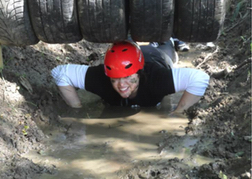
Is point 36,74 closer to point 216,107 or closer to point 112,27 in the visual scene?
point 112,27

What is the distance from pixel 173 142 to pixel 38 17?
186cm

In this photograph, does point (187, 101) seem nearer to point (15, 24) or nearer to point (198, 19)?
point (198, 19)

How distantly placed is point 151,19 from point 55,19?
0.94 meters

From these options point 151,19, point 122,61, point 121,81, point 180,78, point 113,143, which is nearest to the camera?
point 151,19

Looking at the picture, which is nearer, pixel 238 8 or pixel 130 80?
pixel 130 80

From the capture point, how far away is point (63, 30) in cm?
384

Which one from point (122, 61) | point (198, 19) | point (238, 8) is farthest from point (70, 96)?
point (238, 8)

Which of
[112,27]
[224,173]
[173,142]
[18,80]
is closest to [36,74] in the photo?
[18,80]

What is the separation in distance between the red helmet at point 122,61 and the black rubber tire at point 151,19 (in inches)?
25.7

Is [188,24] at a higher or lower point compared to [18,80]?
higher

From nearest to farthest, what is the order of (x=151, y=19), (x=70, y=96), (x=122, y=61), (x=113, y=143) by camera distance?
1. (x=151, y=19)
2. (x=113, y=143)
3. (x=122, y=61)
4. (x=70, y=96)

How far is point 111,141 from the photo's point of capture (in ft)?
13.7

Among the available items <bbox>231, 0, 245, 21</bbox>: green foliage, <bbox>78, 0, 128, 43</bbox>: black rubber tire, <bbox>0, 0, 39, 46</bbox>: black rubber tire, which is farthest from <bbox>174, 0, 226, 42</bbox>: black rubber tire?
<bbox>231, 0, 245, 21</bbox>: green foliage

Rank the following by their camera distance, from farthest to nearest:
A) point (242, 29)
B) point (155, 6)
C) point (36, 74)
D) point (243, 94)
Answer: point (242, 29) → point (36, 74) → point (243, 94) → point (155, 6)
